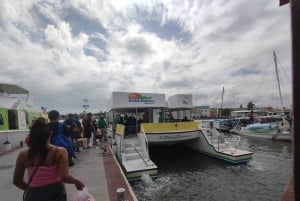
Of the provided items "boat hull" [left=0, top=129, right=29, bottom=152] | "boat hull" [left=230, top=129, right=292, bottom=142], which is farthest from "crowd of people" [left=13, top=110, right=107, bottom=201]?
"boat hull" [left=230, top=129, right=292, bottom=142]

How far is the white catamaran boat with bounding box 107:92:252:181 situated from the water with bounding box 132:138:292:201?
0.61m

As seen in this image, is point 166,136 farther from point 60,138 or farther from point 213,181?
point 60,138

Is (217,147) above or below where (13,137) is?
below

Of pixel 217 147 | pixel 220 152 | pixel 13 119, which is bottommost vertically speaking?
pixel 220 152

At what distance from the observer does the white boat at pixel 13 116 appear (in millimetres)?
13512

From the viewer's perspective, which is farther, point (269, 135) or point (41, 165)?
point (269, 135)

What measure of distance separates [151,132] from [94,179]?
223 inches

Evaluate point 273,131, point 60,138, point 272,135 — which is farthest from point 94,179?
point 273,131

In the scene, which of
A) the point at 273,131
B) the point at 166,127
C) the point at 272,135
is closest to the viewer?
the point at 166,127

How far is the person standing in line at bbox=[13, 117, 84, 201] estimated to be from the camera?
2.43m

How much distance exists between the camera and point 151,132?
1211 centimetres

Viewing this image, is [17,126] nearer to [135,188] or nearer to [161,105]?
[161,105]

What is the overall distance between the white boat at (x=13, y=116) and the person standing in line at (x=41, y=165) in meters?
12.2

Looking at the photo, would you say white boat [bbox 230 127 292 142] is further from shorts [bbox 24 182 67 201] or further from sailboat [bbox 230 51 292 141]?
shorts [bbox 24 182 67 201]
